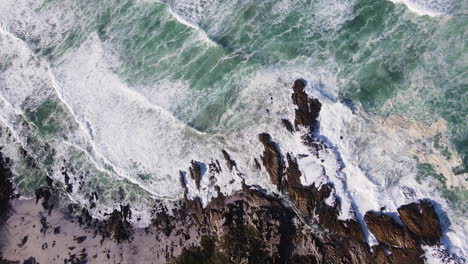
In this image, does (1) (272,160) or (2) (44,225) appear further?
(2) (44,225)

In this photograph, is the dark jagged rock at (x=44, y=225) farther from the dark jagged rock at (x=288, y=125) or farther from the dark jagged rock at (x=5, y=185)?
the dark jagged rock at (x=288, y=125)

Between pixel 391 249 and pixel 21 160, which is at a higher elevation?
pixel 391 249

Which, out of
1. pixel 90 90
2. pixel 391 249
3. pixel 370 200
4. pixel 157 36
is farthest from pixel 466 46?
pixel 90 90

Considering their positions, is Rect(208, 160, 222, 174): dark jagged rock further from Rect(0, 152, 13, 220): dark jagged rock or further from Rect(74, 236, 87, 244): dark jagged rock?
Rect(0, 152, 13, 220): dark jagged rock

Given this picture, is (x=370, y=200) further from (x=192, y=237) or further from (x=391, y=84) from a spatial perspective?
(x=192, y=237)

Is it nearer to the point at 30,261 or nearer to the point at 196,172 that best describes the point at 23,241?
the point at 30,261

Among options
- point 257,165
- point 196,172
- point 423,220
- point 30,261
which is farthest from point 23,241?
point 423,220

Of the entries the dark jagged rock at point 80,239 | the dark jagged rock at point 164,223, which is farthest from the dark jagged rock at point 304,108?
the dark jagged rock at point 80,239
